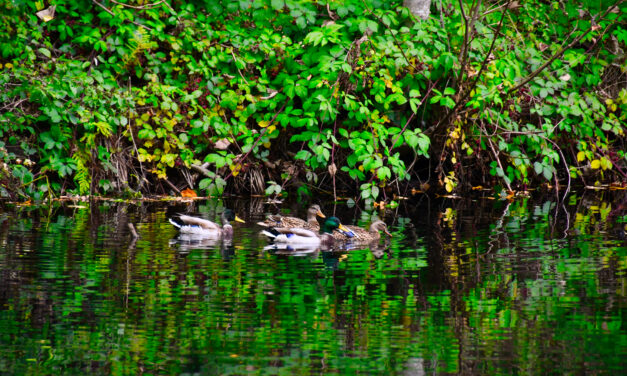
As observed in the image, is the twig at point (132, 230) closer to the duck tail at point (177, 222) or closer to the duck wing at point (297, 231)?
the duck tail at point (177, 222)

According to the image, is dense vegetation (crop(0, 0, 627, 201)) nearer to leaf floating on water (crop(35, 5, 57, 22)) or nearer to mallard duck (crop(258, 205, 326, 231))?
leaf floating on water (crop(35, 5, 57, 22))

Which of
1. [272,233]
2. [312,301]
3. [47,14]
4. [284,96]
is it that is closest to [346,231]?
[272,233]

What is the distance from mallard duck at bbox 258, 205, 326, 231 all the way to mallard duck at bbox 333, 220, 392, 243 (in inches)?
21.0

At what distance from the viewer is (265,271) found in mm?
9336

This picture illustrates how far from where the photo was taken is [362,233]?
1194 centimetres

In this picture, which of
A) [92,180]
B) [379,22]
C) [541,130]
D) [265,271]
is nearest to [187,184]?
[92,180]

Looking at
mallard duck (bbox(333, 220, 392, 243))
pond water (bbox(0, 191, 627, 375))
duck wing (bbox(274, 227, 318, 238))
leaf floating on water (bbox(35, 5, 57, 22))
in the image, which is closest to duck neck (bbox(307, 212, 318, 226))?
pond water (bbox(0, 191, 627, 375))

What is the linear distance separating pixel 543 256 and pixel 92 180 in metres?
7.86

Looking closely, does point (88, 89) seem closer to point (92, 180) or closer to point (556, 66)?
point (92, 180)

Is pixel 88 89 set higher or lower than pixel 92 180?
higher

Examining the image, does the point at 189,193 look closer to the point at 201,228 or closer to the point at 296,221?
the point at 296,221

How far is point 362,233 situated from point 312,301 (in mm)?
4041

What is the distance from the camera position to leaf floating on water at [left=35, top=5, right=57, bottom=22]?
52.2 ft

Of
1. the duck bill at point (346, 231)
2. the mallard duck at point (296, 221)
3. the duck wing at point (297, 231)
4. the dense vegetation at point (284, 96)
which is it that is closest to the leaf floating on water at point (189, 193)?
the dense vegetation at point (284, 96)
